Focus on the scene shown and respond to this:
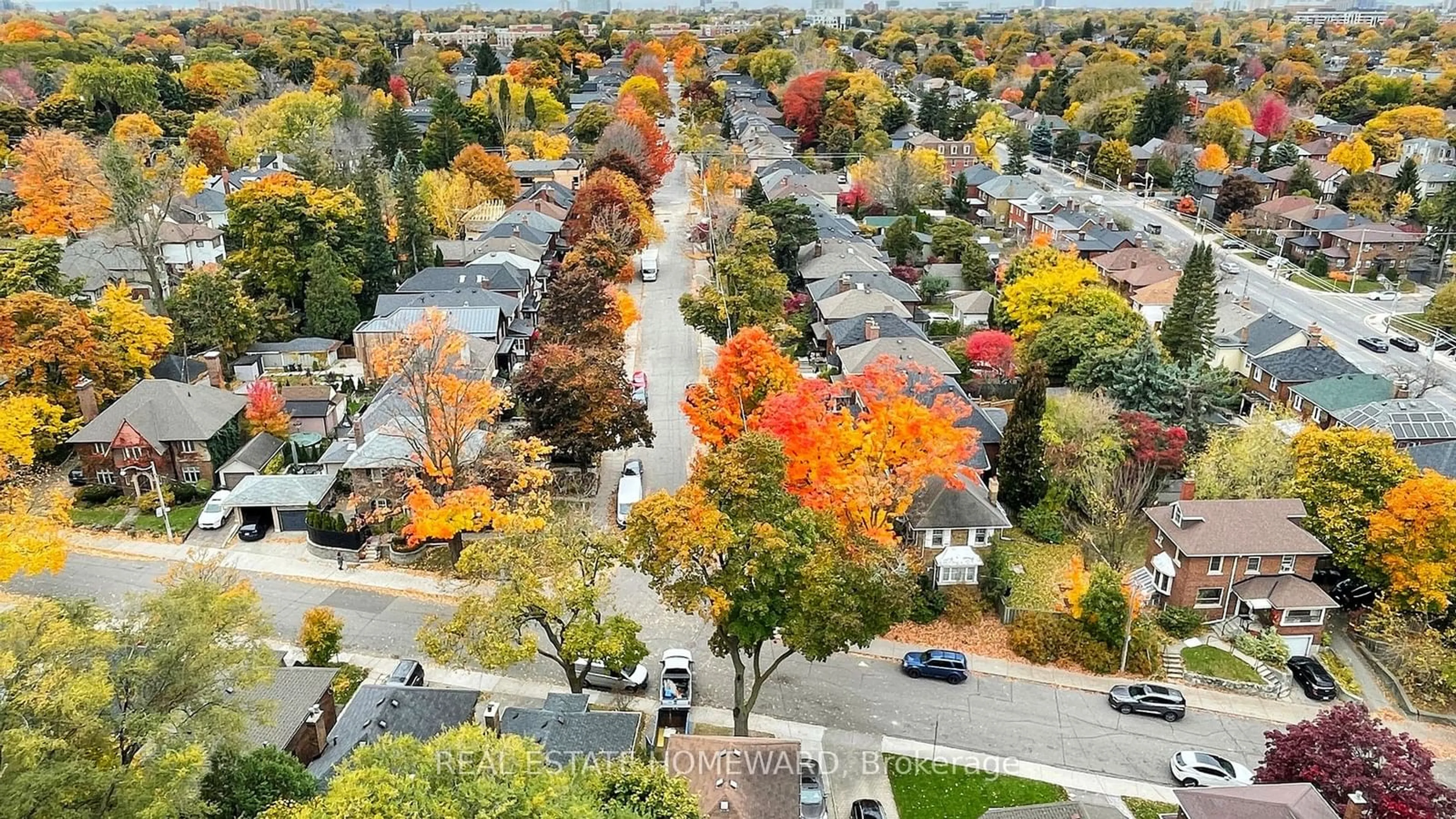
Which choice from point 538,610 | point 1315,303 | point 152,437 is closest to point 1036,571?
point 538,610

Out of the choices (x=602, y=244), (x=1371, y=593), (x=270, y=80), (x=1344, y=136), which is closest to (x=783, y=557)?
(x=1371, y=593)

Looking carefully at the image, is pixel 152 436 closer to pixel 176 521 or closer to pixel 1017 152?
pixel 176 521

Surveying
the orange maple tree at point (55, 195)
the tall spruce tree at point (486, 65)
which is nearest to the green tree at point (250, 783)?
the orange maple tree at point (55, 195)

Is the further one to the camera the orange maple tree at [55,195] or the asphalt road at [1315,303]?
the orange maple tree at [55,195]

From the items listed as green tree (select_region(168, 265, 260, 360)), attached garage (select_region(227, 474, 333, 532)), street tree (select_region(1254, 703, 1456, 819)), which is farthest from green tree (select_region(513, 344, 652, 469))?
street tree (select_region(1254, 703, 1456, 819))

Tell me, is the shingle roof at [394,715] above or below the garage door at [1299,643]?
above

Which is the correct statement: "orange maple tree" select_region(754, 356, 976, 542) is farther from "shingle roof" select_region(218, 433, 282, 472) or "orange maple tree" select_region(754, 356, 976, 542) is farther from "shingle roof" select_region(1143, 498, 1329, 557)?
"shingle roof" select_region(218, 433, 282, 472)

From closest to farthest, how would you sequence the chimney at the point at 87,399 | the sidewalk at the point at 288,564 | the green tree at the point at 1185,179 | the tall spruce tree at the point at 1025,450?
the sidewalk at the point at 288,564 → the tall spruce tree at the point at 1025,450 → the chimney at the point at 87,399 → the green tree at the point at 1185,179

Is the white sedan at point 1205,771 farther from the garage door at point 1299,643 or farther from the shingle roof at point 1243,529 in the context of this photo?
the shingle roof at point 1243,529
